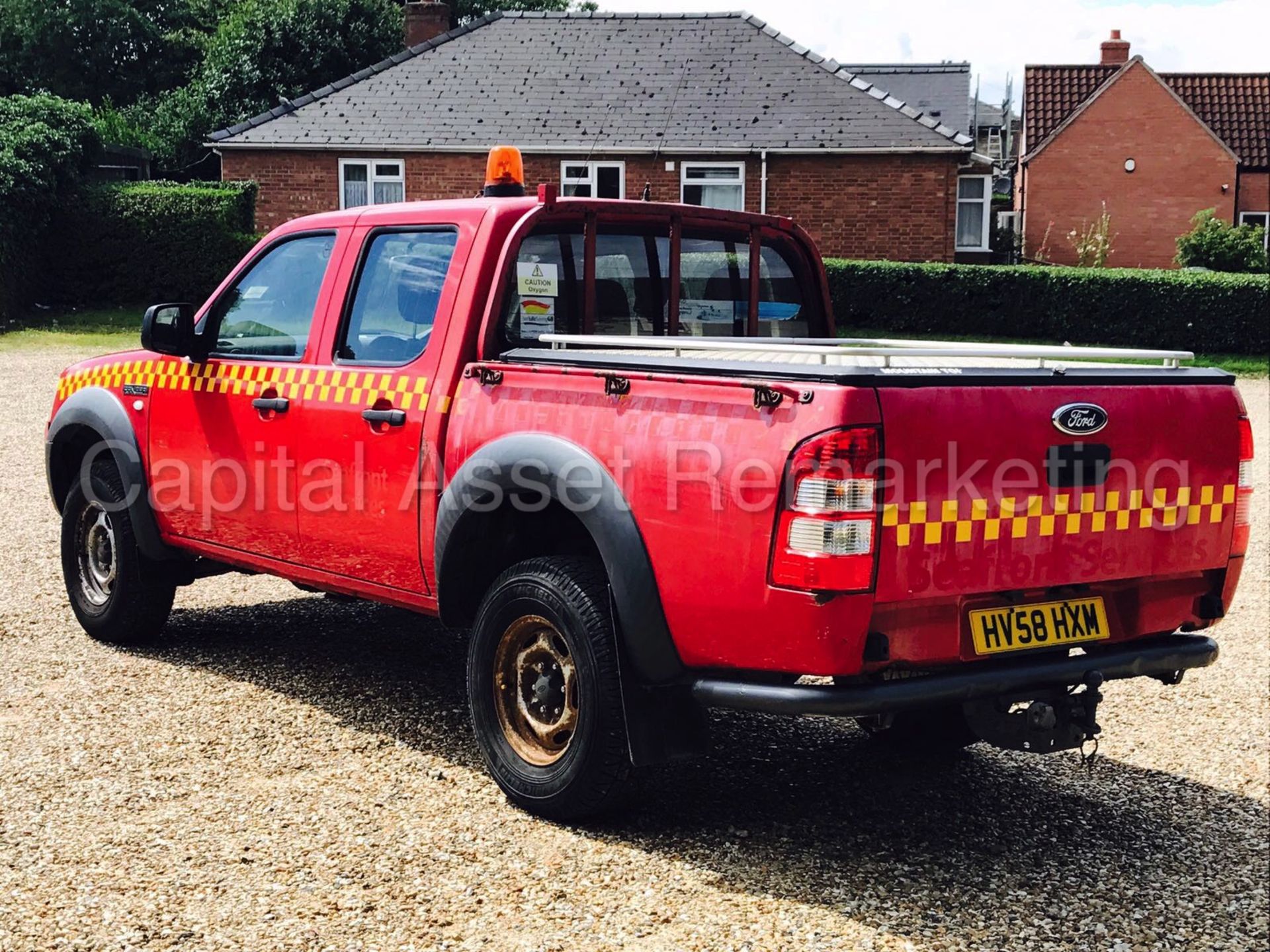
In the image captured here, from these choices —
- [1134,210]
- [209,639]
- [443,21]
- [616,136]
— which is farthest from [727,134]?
[209,639]

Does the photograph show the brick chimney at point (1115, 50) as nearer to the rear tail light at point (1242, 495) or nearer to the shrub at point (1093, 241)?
the shrub at point (1093, 241)

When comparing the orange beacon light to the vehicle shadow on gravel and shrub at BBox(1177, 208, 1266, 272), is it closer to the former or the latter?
the vehicle shadow on gravel

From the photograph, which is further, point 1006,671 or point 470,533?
point 470,533

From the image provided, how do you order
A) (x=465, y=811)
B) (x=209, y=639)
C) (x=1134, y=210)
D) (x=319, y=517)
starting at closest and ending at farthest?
(x=465, y=811), (x=319, y=517), (x=209, y=639), (x=1134, y=210)

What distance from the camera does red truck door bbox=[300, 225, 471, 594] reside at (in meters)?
5.06

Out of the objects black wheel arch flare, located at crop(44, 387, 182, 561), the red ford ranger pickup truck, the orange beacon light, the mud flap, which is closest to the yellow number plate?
the red ford ranger pickup truck

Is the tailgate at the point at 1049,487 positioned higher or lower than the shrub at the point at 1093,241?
lower

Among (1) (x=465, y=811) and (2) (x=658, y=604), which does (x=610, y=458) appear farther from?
(1) (x=465, y=811)

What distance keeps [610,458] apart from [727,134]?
25.5 metres

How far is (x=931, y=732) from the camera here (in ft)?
17.0

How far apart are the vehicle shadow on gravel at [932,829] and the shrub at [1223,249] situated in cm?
2885

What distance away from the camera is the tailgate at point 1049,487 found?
378 centimetres

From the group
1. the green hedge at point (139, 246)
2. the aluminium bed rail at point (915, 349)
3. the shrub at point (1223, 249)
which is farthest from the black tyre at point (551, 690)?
the shrub at point (1223, 249)

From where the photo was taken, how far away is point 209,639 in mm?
6918
